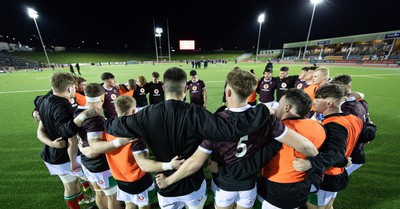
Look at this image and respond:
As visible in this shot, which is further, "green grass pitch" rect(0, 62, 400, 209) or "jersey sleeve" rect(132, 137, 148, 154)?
"green grass pitch" rect(0, 62, 400, 209)

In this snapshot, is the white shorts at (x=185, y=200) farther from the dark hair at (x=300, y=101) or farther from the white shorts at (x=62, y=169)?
the white shorts at (x=62, y=169)

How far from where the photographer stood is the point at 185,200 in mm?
1982

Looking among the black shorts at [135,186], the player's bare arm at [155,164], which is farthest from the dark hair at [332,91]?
the black shorts at [135,186]

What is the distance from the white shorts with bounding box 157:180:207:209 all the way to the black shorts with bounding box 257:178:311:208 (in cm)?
76

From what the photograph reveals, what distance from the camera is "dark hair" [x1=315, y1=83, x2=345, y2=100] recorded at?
2066 mm

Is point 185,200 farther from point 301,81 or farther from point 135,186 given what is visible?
point 301,81

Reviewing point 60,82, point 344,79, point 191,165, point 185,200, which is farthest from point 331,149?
point 60,82

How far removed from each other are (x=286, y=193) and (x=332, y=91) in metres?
1.31

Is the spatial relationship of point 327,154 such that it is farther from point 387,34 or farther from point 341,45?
point 341,45

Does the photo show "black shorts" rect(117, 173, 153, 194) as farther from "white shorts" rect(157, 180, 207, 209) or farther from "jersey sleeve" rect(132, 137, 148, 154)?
"jersey sleeve" rect(132, 137, 148, 154)

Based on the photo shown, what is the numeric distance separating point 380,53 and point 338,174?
61.2m

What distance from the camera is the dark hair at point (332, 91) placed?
6.78ft

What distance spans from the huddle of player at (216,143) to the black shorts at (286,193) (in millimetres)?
11

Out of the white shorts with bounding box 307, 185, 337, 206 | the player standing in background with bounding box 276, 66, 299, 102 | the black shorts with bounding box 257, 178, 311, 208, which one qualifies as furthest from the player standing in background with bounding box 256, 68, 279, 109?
the black shorts with bounding box 257, 178, 311, 208
